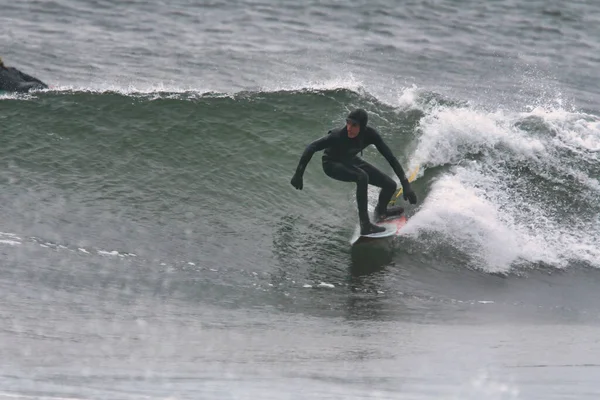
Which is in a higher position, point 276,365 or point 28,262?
point 276,365

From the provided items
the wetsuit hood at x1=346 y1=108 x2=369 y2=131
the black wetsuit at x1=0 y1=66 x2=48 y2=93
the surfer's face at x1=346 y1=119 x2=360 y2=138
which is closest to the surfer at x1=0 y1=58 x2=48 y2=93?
the black wetsuit at x1=0 y1=66 x2=48 y2=93

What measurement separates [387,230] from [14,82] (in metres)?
7.10

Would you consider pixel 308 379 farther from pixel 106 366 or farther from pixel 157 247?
pixel 157 247

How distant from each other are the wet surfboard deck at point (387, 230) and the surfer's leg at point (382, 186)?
88 mm

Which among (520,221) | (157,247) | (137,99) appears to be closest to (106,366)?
(157,247)

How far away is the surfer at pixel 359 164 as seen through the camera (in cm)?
898

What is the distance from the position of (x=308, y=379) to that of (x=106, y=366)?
132cm

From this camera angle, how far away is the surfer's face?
8.81 m

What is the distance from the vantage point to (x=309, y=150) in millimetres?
9000

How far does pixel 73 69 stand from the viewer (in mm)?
17219

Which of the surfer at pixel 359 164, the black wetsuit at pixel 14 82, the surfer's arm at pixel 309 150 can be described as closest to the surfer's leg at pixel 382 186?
the surfer at pixel 359 164

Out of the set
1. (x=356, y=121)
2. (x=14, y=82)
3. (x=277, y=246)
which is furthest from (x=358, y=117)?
(x=14, y=82)

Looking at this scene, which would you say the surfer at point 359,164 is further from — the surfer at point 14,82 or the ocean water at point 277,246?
the surfer at point 14,82

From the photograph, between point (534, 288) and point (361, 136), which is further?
point (361, 136)
